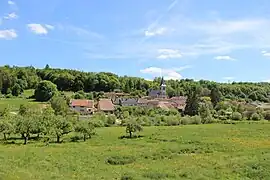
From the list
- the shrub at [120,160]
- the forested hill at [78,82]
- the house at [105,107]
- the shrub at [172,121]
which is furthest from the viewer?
the forested hill at [78,82]

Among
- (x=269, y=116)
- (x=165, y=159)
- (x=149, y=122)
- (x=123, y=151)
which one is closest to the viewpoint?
(x=165, y=159)

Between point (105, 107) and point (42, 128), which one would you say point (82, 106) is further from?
point (42, 128)

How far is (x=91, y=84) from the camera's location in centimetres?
17100

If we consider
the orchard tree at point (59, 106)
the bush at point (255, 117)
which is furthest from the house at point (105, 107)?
the bush at point (255, 117)

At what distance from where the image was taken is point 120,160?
36312mm

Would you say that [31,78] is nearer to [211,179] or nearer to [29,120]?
[29,120]

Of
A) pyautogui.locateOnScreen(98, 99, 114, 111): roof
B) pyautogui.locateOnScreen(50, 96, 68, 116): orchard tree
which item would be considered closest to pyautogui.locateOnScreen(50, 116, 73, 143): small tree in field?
pyautogui.locateOnScreen(50, 96, 68, 116): orchard tree

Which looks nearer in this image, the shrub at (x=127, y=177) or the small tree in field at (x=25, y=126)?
the shrub at (x=127, y=177)

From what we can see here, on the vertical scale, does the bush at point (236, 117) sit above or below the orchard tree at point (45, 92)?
below

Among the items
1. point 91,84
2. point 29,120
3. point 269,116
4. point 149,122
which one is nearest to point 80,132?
point 29,120

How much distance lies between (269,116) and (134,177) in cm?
8401

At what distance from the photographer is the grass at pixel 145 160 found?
28719 millimetres

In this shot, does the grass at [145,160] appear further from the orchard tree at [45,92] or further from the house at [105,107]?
the orchard tree at [45,92]

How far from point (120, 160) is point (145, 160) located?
246 centimetres
